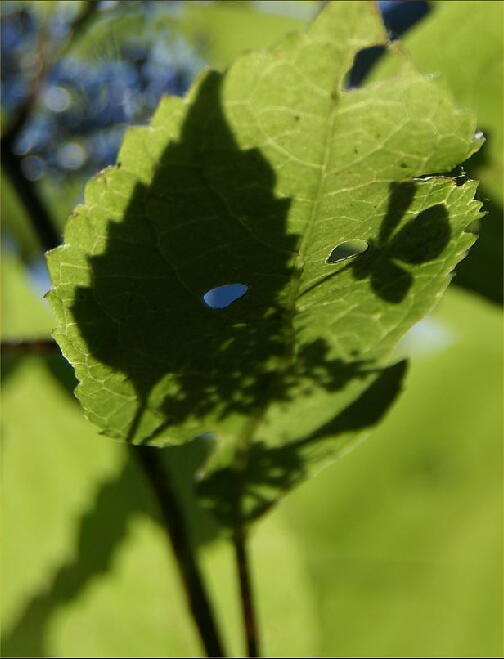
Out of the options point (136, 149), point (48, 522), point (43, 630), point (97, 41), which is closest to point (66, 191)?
point (97, 41)

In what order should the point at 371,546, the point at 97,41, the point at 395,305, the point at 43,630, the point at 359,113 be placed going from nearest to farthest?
the point at 359,113
the point at 395,305
the point at 43,630
the point at 97,41
the point at 371,546

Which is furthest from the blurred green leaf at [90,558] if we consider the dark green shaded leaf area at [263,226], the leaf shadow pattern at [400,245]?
the leaf shadow pattern at [400,245]

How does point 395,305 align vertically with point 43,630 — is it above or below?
above

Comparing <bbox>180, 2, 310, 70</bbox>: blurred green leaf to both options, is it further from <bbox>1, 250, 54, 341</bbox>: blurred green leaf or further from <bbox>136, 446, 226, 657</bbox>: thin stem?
<bbox>136, 446, 226, 657</bbox>: thin stem

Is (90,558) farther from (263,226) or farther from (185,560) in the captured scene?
(263,226)

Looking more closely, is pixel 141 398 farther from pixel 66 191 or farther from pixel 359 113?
pixel 66 191

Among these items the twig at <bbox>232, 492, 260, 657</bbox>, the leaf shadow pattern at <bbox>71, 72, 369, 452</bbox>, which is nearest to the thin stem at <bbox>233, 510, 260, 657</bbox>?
the twig at <bbox>232, 492, 260, 657</bbox>

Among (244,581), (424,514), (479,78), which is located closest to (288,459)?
(244,581)
